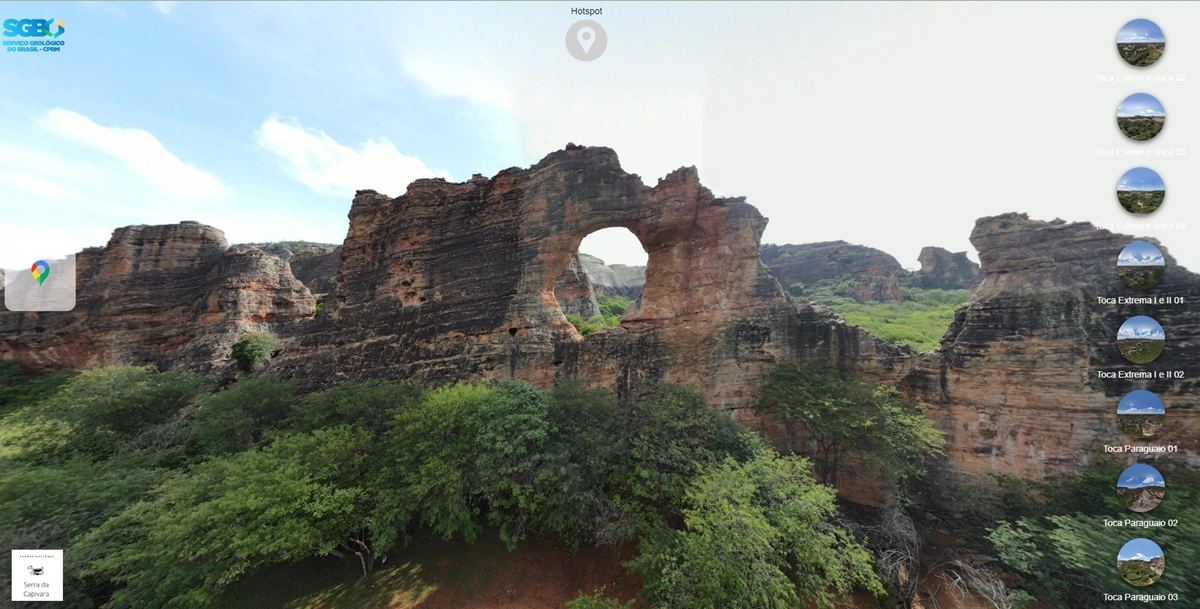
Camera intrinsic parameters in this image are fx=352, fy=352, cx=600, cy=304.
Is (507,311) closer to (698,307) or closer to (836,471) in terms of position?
(698,307)

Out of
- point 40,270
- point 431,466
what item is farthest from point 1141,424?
point 40,270

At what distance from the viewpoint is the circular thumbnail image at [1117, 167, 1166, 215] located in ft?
21.2

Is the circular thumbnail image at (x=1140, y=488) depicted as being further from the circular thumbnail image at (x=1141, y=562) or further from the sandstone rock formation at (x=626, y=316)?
the circular thumbnail image at (x=1141, y=562)

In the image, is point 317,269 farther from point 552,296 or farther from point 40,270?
point 552,296

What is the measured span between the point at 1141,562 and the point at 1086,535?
25.6 inches

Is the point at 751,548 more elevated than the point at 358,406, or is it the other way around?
the point at 358,406

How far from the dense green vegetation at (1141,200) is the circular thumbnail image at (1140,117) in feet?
3.69

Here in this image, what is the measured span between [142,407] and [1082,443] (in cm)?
3165

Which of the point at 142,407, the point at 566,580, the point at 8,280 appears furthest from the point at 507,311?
the point at 8,280

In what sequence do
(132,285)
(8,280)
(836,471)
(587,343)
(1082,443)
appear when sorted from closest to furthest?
(1082,443) → (836,471) → (587,343) → (132,285) → (8,280)

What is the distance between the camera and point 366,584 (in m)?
10.1

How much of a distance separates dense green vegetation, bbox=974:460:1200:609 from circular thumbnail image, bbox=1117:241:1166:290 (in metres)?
4.19

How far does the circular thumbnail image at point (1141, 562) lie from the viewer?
6207 mm

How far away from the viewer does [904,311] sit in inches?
1259
